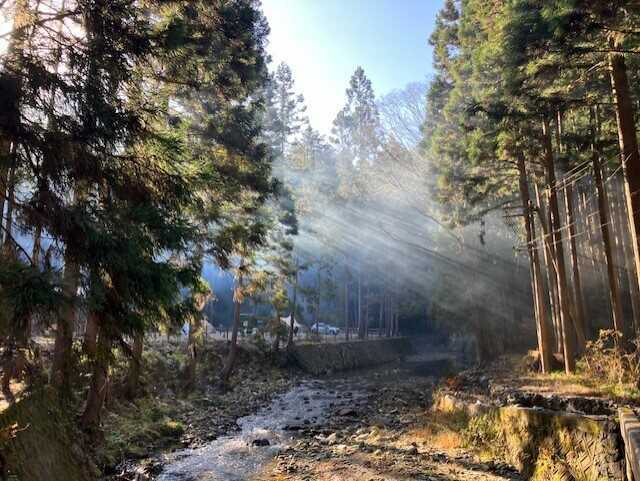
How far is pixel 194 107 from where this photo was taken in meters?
13.8

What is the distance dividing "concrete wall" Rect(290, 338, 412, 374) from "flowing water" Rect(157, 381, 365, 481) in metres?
8.53

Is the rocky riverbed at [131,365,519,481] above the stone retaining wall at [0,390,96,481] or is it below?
below

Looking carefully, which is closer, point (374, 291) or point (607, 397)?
point (607, 397)

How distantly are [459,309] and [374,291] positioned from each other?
61.3ft

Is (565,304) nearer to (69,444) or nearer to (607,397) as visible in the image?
(607,397)

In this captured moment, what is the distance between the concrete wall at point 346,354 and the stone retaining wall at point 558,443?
20.1 m

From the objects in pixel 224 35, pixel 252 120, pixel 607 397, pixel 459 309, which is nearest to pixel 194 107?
pixel 252 120

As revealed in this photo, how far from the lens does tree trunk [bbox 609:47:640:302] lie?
7.89 meters

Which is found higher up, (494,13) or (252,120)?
(494,13)

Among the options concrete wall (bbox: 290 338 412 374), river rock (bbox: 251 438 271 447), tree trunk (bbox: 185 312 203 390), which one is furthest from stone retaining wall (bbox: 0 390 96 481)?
concrete wall (bbox: 290 338 412 374)

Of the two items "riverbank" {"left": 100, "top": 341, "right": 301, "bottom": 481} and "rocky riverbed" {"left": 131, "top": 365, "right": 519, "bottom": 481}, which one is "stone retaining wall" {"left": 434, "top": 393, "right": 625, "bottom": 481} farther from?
"riverbank" {"left": 100, "top": 341, "right": 301, "bottom": 481}

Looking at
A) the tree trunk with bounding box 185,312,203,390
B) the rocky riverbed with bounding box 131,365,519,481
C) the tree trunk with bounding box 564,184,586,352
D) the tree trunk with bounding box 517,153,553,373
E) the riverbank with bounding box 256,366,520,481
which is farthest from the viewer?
the tree trunk with bounding box 185,312,203,390

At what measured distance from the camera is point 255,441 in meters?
10.9

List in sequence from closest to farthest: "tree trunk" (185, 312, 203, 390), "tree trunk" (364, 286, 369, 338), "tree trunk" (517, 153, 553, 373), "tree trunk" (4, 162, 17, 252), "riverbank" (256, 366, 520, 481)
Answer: "tree trunk" (4, 162, 17, 252)
"riverbank" (256, 366, 520, 481)
"tree trunk" (517, 153, 553, 373)
"tree trunk" (185, 312, 203, 390)
"tree trunk" (364, 286, 369, 338)
